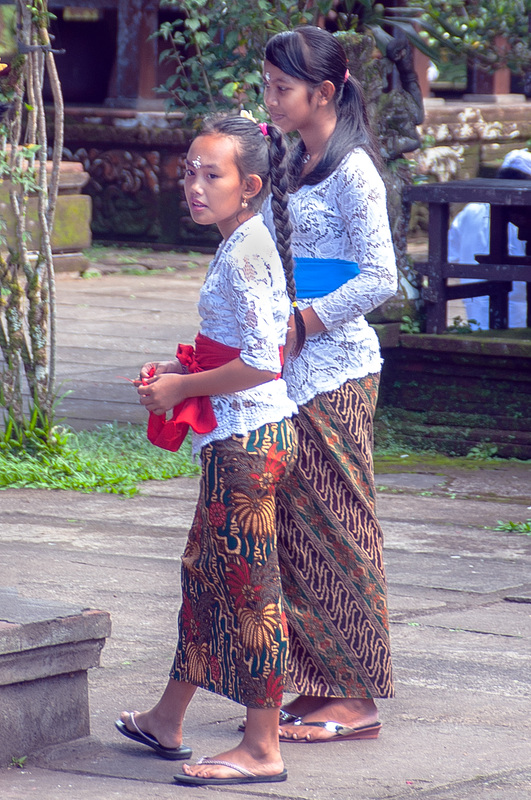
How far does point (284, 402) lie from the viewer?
3266 millimetres

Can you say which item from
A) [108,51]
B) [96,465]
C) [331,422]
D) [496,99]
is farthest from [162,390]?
[496,99]

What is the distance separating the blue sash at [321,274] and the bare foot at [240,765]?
1139 millimetres

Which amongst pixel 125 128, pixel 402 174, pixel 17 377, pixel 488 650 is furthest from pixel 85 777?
pixel 125 128

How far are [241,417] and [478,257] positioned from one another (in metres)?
4.70

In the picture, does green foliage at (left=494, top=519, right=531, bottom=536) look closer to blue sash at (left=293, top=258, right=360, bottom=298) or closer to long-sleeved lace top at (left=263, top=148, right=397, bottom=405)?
long-sleeved lace top at (left=263, top=148, right=397, bottom=405)

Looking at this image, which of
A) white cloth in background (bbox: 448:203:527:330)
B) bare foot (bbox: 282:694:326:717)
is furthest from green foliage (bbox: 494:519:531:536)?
white cloth in background (bbox: 448:203:527:330)

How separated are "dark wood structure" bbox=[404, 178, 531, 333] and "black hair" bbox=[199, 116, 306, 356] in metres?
3.96

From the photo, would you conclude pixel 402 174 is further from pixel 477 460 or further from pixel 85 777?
pixel 85 777

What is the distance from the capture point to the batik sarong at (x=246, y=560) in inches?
125

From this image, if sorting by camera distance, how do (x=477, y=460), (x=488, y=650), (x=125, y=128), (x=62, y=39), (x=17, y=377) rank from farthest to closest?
(x=62, y=39) < (x=125, y=128) < (x=477, y=460) < (x=17, y=377) < (x=488, y=650)

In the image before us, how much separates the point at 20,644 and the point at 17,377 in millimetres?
3602

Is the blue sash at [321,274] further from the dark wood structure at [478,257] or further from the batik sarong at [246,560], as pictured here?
the dark wood structure at [478,257]

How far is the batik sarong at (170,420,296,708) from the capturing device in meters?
3.17

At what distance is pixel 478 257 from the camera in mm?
7641
